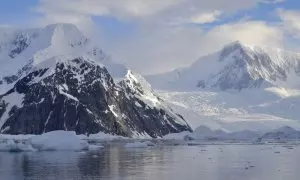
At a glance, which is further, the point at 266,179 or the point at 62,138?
the point at 62,138

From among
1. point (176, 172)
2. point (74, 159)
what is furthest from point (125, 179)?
point (74, 159)

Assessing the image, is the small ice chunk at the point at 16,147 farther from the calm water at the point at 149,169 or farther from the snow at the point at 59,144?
the calm water at the point at 149,169

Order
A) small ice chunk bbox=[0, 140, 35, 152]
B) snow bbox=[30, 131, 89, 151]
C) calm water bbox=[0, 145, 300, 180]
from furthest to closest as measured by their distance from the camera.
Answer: small ice chunk bbox=[0, 140, 35, 152] < snow bbox=[30, 131, 89, 151] < calm water bbox=[0, 145, 300, 180]

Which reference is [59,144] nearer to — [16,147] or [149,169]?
[16,147]

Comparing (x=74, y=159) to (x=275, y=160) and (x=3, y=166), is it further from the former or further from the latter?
(x=275, y=160)

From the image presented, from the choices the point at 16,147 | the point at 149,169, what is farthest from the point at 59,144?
the point at 149,169

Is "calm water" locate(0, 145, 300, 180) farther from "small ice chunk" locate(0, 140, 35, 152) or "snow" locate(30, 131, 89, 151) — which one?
"snow" locate(30, 131, 89, 151)

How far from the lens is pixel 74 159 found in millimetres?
104750

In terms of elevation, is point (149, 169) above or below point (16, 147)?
below

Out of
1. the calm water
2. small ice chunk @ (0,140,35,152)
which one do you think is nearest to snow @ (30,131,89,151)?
small ice chunk @ (0,140,35,152)

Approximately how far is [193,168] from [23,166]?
A: 2435 cm

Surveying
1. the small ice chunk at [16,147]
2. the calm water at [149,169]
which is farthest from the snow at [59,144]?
the calm water at [149,169]

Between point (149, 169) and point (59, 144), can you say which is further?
point (59, 144)

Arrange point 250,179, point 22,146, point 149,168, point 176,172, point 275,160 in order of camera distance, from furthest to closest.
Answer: point 22,146
point 275,160
point 149,168
point 176,172
point 250,179
